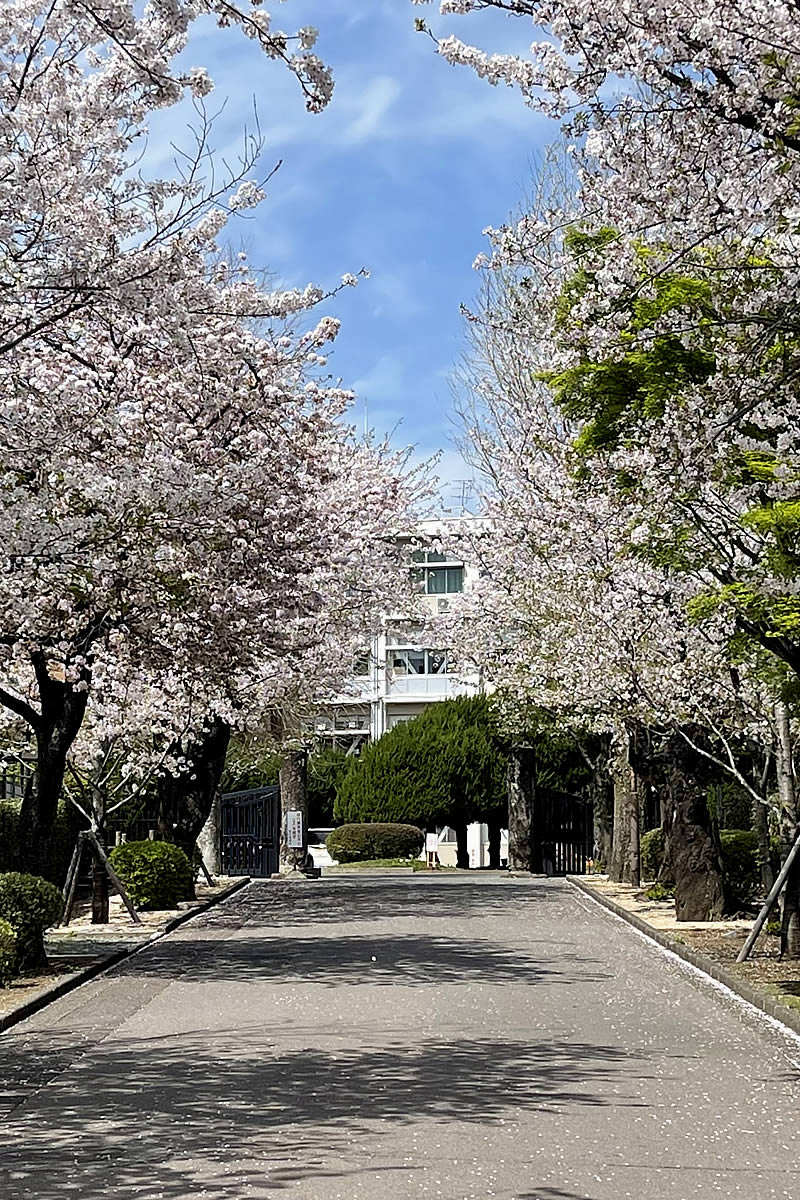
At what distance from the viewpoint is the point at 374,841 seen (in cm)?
4559

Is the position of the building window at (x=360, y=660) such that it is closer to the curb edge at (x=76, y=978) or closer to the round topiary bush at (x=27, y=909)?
the curb edge at (x=76, y=978)

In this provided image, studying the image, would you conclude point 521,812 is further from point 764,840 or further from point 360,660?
point 764,840

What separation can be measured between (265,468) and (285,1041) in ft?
20.6

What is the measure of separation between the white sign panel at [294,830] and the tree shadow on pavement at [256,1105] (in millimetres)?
28806

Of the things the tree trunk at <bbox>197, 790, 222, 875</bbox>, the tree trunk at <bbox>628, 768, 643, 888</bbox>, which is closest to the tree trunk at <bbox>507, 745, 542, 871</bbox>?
the tree trunk at <bbox>197, 790, 222, 875</bbox>

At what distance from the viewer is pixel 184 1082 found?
29.4 feet

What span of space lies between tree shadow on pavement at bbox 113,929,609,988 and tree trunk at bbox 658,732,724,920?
11.8ft

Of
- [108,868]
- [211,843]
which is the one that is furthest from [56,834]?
[211,843]

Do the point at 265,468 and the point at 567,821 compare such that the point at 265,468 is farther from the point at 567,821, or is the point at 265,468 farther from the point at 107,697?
the point at 567,821

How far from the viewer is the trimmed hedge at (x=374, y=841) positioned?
45.4 meters

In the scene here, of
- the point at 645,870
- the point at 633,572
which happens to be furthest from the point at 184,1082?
the point at 645,870

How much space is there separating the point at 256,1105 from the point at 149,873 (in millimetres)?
15791

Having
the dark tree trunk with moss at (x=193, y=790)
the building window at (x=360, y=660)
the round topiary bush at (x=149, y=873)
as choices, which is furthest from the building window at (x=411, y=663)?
the round topiary bush at (x=149, y=873)

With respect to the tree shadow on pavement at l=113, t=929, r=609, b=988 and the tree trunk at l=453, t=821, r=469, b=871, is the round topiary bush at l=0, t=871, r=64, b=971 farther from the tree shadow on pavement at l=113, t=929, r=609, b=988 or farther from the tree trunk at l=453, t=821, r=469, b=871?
the tree trunk at l=453, t=821, r=469, b=871
